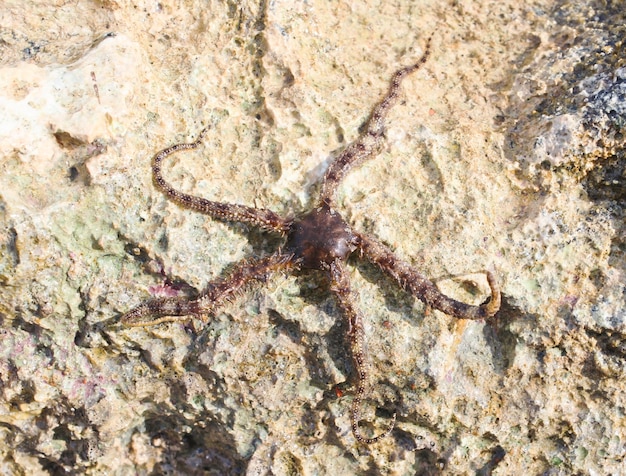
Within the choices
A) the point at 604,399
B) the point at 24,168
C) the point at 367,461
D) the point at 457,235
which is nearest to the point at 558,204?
the point at 457,235

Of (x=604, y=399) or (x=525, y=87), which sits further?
(x=525, y=87)

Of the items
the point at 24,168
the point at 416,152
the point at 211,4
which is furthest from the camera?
the point at 211,4

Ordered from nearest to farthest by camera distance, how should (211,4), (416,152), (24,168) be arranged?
(24,168), (416,152), (211,4)

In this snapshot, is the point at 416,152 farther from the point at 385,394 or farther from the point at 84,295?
the point at 84,295

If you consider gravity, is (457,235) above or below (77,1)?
below

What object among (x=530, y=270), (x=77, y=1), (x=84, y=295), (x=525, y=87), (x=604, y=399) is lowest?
(x=84, y=295)

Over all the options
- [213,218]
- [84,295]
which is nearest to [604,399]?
[213,218]
